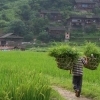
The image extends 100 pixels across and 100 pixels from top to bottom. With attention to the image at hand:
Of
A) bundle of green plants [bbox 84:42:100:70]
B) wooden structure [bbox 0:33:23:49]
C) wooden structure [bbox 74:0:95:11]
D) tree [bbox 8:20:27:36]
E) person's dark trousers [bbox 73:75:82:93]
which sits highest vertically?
wooden structure [bbox 74:0:95:11]

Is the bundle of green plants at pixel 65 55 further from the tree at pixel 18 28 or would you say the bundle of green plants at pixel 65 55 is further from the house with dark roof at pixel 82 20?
the house with dark roof at pixel 82 20

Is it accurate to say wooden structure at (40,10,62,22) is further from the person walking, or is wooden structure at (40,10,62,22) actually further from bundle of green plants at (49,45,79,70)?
Result: the person walking

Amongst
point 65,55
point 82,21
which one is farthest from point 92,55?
point 82,21

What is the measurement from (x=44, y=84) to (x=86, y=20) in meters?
51.5

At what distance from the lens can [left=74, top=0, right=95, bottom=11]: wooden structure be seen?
5997 centimetres

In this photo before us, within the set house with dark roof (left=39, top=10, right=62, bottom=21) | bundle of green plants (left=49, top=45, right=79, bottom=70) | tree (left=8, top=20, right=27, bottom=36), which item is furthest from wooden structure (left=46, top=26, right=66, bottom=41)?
bundle of green plants (left=49, top=45, right=79, bottom=70)

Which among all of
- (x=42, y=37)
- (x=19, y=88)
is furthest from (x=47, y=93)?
(x=42, y=37)

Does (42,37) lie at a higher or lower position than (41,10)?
lower

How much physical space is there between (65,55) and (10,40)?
3644 cm

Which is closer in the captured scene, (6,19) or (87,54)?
(87,54)

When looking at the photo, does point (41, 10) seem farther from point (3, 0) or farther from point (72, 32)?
point (3, 0)

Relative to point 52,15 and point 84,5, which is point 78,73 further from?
point 84,5

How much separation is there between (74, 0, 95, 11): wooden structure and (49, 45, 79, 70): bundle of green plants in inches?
2043

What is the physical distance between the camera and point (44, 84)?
3865 mm
